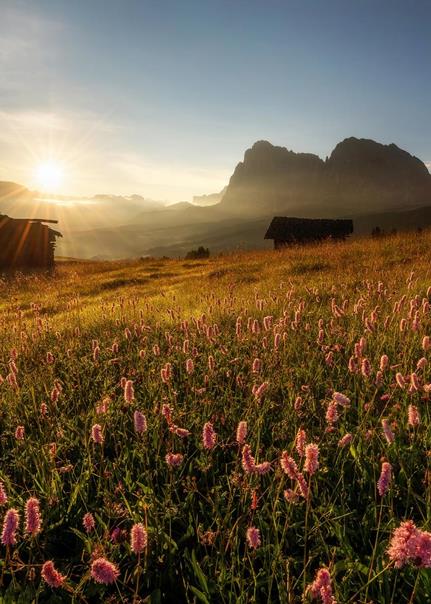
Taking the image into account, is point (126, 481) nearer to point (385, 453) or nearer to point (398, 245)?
point (385, 453)

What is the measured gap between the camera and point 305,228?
46031 millimetres

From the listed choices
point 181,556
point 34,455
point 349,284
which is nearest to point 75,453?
point 34,455

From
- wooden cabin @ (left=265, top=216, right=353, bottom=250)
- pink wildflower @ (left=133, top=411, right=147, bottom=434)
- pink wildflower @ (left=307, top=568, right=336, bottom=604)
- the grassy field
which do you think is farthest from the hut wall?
pink wildflower @ (left=307, top=568, right=336, bottom=604)

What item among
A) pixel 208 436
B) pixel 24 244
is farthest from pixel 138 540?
pixel 24 244

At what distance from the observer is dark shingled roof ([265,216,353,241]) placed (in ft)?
149

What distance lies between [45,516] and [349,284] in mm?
8369

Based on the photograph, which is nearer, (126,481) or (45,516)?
(45,516)

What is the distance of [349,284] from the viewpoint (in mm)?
9523

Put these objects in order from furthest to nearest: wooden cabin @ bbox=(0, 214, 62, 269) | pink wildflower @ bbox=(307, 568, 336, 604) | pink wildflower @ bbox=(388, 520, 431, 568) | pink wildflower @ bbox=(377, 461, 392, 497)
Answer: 1. wooden cabin @ bbox=(0, 214, 62, 269)
2. pink wildflower @ bbox=(377, 461, 392, 497)
3. pink wildflower @ bbox=(307, 568, 336, 604)
4. pink wildflower @ bbox=(388, 520, 431, 568)

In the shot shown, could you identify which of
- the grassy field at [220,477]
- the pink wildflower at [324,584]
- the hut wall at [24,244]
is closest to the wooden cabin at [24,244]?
the hut wall at [24,244]

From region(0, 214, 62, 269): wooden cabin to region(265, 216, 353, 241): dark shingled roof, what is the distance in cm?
2592

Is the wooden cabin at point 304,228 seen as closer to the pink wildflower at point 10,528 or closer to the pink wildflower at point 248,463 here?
the pink wildflower at point 248,463

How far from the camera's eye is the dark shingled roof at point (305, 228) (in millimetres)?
45500

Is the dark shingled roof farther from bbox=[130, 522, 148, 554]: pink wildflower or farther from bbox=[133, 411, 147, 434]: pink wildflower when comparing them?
bbox=[130, 522, 148, 554]: pink wildflower
